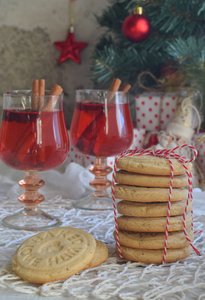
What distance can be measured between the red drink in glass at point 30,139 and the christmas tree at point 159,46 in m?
0.95

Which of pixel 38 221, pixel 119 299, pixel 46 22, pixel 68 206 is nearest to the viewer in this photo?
pixel 119 299

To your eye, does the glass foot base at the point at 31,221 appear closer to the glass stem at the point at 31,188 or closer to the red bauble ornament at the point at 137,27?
the glass stem at the point at 31,188

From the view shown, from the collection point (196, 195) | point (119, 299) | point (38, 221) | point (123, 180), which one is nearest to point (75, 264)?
point (119, 299)

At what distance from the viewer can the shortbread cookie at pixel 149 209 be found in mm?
927

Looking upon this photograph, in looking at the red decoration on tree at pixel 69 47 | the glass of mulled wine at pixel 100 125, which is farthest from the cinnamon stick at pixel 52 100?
the red decoration on tree at pixel 69 47

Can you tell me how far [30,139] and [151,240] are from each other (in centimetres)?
46

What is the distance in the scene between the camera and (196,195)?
4.76 ft

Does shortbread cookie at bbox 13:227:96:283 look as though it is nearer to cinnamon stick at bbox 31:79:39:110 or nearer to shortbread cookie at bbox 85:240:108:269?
shortbread cookie at bbox 85:240:108:269

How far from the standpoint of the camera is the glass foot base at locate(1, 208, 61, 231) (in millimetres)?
1182

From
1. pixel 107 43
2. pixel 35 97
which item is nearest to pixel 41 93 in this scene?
pixel 35 97

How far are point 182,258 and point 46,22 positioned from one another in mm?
2167

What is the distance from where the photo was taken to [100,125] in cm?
138

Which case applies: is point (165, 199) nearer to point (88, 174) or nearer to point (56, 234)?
point (56, 234)

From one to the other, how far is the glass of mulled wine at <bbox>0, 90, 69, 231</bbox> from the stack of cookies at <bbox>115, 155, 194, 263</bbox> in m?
0.30
